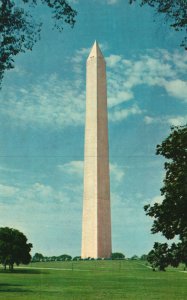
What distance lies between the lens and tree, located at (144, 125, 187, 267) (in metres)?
18.7

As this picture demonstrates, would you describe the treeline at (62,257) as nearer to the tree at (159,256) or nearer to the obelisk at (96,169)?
the obelisk at (96,169)

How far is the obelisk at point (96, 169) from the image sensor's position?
181 feet

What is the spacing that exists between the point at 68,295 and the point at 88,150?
35714 millimetres

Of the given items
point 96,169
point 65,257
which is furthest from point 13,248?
point 65,257

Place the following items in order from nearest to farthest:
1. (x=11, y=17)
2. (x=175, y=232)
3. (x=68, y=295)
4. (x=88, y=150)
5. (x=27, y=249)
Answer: (x=11, y=17) → (x=175, y=232) → (x=68, y=295) → (x=27, y=249) → (x=88, y=150)

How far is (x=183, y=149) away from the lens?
1948cm

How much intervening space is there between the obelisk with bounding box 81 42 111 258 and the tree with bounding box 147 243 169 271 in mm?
36096

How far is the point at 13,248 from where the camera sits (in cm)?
4622

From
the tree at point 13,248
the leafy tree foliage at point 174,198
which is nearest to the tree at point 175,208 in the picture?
the leafy tree foliage at point 174,198

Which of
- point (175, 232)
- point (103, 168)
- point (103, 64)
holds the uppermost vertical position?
point (103, 64)

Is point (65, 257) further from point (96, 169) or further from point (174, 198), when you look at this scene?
point (174, 198)

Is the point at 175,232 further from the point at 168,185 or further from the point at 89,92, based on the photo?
the point at 89,92

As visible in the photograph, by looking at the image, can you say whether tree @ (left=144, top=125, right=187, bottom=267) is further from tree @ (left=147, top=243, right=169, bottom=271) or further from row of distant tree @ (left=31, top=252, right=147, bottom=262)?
row of distant tree @ (left=31, top=252, right=147, bottom=262)

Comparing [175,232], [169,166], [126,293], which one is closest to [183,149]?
[169,166]
